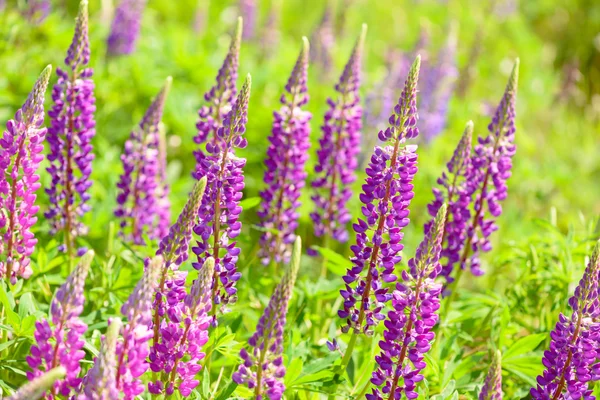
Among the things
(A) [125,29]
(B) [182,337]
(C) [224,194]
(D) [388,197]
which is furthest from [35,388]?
(A) [125,29]

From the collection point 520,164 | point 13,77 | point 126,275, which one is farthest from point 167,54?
point 126,275

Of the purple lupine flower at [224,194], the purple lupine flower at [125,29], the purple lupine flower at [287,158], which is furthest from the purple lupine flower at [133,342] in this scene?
the purple lupine flower at [125,29]

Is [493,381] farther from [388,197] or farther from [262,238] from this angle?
[262,238]

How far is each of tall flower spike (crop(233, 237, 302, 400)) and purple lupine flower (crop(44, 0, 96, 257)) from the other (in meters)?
1.60

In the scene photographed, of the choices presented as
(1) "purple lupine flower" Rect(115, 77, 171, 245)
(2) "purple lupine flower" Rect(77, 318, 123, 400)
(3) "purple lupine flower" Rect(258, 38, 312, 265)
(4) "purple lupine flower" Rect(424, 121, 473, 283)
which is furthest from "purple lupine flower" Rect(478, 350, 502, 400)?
(1) "purple lupine flower" Rect(115, 77, 171, 245)

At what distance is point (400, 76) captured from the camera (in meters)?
7.06

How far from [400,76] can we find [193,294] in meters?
4.88

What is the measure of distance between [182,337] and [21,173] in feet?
3.29

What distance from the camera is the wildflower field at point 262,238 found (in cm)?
270

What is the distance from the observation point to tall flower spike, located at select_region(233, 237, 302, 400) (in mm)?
2410

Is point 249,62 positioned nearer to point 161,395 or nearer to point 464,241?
point 464,241

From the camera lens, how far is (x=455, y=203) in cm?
386

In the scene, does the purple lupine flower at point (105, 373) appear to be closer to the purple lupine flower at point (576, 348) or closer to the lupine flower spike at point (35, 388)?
the lupine flower spike at point (35, 388)

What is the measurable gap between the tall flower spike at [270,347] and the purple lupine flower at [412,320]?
0.43 m
